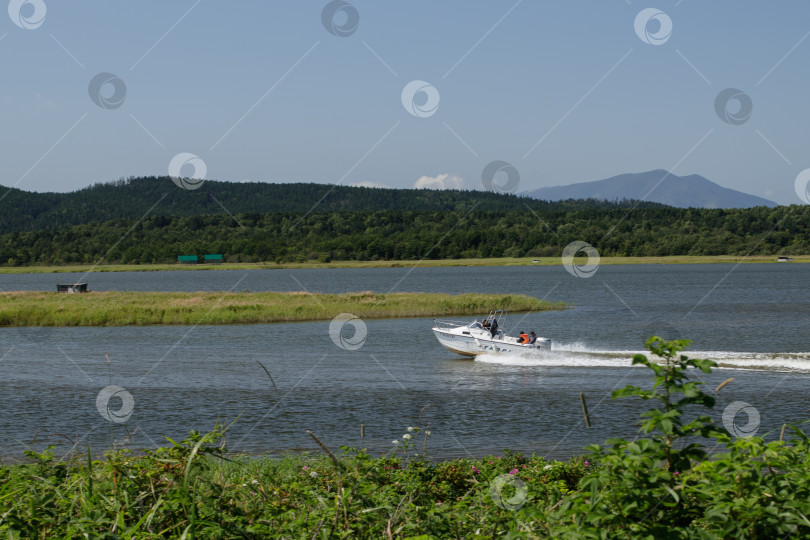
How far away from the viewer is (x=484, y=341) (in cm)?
4334

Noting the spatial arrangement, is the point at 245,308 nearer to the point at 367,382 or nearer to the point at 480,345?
the point at 480,345

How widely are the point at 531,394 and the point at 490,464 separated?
1792cm

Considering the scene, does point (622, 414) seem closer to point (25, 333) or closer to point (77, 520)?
point (77, 520)

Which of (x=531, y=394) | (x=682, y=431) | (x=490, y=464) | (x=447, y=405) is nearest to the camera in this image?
(x=682, y=431)

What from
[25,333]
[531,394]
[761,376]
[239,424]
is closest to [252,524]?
[239,424]

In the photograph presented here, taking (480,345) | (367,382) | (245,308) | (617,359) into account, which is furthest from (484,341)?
(245,308)

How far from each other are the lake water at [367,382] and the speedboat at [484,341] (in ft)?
2.49

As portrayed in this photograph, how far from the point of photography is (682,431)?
553cm

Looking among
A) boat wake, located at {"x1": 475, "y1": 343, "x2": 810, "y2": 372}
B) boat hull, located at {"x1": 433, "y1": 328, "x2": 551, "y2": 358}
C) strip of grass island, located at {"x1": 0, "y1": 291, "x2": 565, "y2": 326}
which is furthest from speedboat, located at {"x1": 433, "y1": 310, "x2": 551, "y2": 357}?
strip of grass island, located at {"x1": 0, "y1": 291, "x2": 565, "y2": 326}

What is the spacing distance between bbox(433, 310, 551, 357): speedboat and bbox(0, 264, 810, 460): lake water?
759 mm

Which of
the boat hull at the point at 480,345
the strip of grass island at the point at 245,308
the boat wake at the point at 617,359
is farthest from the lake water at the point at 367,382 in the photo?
the strip of grass island at the point at 245,308

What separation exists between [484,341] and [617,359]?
6954 mm

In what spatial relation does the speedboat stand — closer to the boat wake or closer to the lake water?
the boat wake

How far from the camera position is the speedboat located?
4162 centimetres
